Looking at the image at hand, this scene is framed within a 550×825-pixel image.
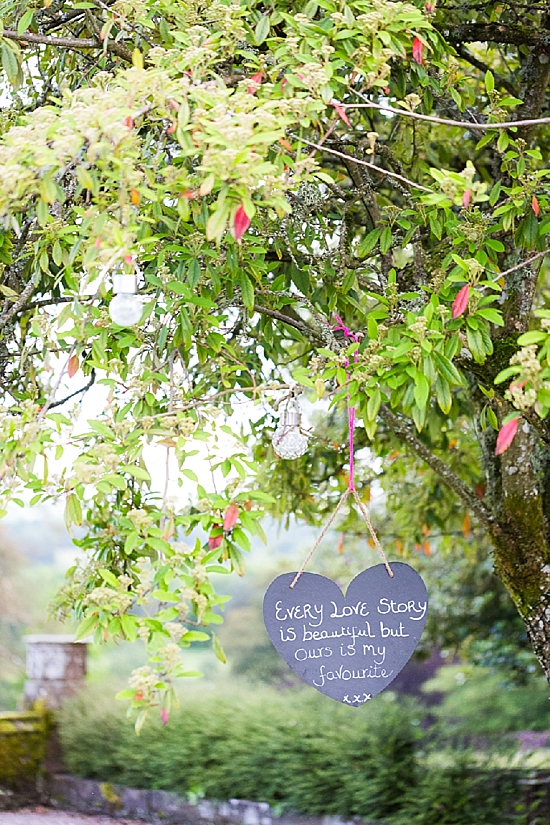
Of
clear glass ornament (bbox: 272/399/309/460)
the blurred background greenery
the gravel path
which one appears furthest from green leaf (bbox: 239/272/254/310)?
the gravel path

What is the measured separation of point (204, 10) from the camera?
156 cm

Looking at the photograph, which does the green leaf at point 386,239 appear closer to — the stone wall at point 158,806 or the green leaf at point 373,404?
the green leaf at point 373,404

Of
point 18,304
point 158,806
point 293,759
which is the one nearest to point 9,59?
point 18,304

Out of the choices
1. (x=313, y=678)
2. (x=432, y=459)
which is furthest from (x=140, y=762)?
(x=313, y=678)

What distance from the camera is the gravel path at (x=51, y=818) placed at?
16.7 ft

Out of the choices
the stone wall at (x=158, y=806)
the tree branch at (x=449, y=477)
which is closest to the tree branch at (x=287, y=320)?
the tree branch at (x=449, y=477)

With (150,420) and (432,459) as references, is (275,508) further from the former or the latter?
(150,420)

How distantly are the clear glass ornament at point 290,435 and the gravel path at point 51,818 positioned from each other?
4.44 meters

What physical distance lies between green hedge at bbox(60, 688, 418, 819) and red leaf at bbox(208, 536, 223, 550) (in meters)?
3.81

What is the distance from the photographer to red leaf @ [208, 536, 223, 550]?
1293 mm

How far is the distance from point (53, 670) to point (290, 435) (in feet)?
16.0

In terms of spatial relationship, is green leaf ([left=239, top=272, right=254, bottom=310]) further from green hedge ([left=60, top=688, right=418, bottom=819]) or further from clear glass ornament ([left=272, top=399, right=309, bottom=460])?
green hedge ([left=60, top=688, right=418, bottom=819])

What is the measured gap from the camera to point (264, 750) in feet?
16.3

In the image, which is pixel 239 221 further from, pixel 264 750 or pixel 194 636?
pixel 264 750
